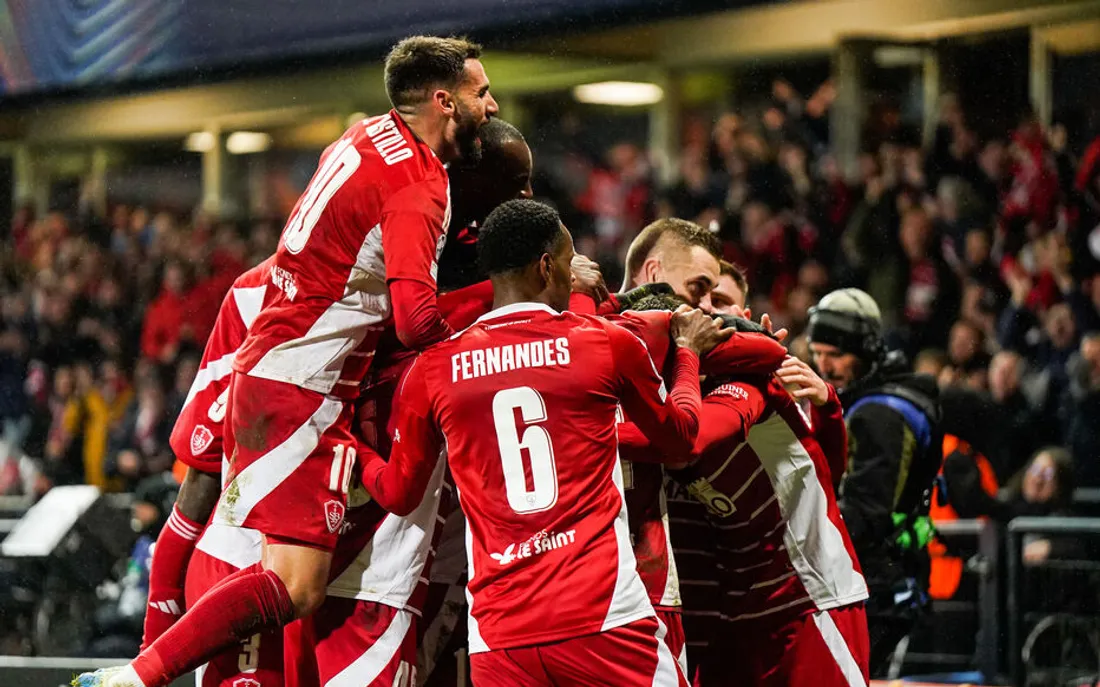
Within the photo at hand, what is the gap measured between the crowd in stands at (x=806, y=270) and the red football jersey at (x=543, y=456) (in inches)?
129

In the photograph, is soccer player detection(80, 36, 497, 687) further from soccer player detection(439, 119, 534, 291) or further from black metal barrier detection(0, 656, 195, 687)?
black metal barrier detection(0, 656, 195, 687)

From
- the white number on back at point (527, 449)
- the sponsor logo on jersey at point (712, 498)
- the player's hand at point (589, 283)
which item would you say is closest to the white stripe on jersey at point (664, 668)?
the white number on back at point (527, 449)

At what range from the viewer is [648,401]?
4.09 metres

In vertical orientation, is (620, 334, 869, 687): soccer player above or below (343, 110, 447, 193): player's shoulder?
below

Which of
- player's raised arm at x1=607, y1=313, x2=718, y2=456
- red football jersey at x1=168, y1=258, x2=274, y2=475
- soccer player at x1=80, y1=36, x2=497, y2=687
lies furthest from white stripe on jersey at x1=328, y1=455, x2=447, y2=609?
player's raised arm at x1=607, y1=313, x2=718, y2=456

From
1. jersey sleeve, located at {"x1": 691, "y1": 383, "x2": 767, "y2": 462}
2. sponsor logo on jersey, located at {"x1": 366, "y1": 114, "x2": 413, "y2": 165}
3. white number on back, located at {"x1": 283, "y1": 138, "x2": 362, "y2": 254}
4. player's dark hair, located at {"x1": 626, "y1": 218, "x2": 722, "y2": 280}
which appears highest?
sponsor logo on jersey, located at {"x1": 366, "y1": 114, "x2": 413, "y2": 165}

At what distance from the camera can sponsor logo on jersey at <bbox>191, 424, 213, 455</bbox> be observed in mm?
5156

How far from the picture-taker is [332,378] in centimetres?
462

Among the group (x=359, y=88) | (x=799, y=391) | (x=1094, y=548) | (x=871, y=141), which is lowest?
(x=1094, y=548)

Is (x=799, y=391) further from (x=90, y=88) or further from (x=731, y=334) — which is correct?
(x=90, y=88)

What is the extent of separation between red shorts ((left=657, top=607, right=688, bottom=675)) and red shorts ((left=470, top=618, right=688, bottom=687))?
27 cm

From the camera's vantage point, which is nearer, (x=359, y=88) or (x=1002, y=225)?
(x=1002, y=225)

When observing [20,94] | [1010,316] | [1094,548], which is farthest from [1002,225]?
[20,94]

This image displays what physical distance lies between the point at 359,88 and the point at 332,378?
11.4 metres
